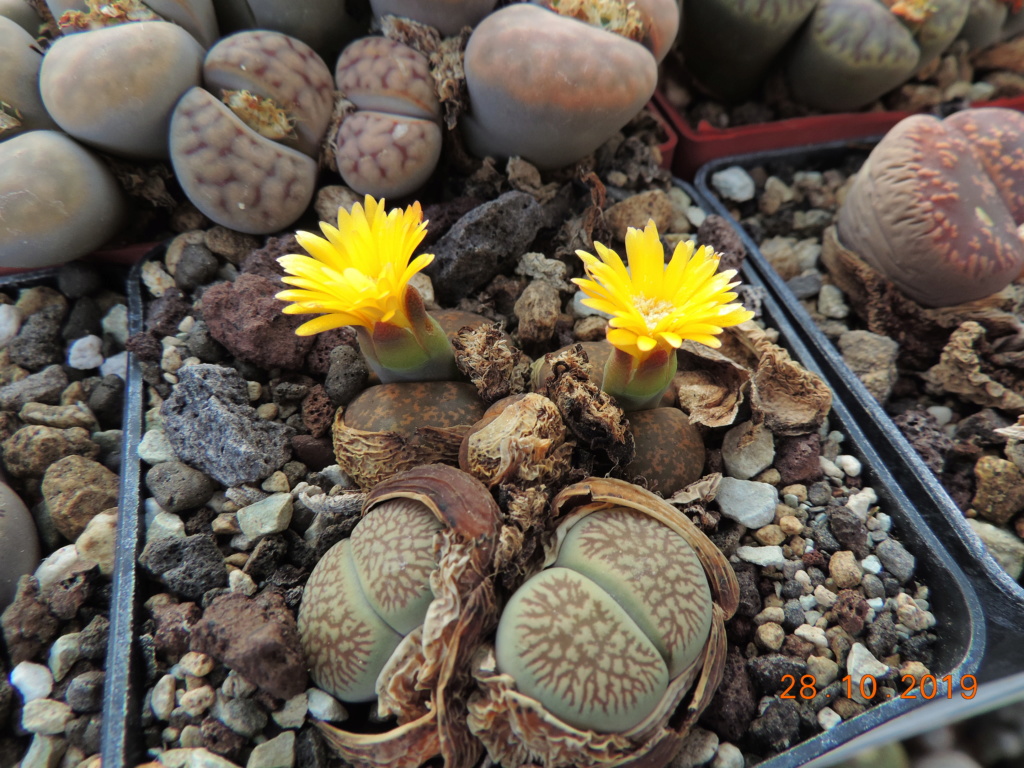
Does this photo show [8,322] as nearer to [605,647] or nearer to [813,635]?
[605,647]

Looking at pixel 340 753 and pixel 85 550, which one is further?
pixel 85 550

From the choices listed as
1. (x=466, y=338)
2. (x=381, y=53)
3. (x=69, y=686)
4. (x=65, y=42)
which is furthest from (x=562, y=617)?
(x=65, y=42)

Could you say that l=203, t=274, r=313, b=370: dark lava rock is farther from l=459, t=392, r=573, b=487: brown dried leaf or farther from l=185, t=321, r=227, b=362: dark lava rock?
l=459, t=392, r=573, b=487: brown dried leaf

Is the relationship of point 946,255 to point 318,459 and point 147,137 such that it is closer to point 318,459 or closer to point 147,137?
point 318,459

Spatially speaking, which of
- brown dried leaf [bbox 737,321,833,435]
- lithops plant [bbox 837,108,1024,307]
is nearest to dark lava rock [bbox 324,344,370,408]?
brown dried leaf [bbox 737,321,833,435]

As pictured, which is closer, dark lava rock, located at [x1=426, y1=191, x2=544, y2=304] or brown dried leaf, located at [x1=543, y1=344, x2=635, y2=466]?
brown dried leaf, located at [x1=543, y1=344, x2=635, y2=466]

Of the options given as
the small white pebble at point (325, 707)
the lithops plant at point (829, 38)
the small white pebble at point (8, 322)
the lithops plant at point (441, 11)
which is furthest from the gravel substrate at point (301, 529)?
the lithops plant at point (829, 38)
